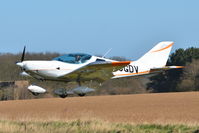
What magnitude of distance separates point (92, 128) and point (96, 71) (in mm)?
11618

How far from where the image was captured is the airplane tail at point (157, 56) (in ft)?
96.9

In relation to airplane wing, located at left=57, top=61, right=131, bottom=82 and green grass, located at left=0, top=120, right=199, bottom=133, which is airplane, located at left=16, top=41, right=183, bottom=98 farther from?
green grass, located at left=0, top=120, right=199, bottom=133

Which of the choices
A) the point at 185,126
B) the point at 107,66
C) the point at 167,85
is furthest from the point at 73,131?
the point at 167,85

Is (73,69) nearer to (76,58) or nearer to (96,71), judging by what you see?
(76,58)

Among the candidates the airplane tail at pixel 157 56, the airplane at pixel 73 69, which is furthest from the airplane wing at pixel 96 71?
the airplane tail at pixel 157 56

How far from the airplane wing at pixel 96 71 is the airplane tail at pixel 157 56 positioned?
3.97 metres

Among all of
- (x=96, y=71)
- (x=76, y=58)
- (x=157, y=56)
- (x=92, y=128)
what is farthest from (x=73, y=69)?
(x=92, y=128)

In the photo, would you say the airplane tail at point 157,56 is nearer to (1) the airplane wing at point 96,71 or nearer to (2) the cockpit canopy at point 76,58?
(1) the airplane wing at point 96,71

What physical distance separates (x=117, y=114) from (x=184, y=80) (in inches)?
907

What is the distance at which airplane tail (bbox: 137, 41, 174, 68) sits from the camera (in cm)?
2955

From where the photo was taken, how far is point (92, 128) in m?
13.9

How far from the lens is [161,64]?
1185 inches

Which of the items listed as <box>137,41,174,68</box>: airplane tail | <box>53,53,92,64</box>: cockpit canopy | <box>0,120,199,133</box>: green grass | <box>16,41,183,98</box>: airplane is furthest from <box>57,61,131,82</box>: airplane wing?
<box>0,120,199,133</box>: green grass

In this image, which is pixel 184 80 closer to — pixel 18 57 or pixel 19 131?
pixel 18 57
